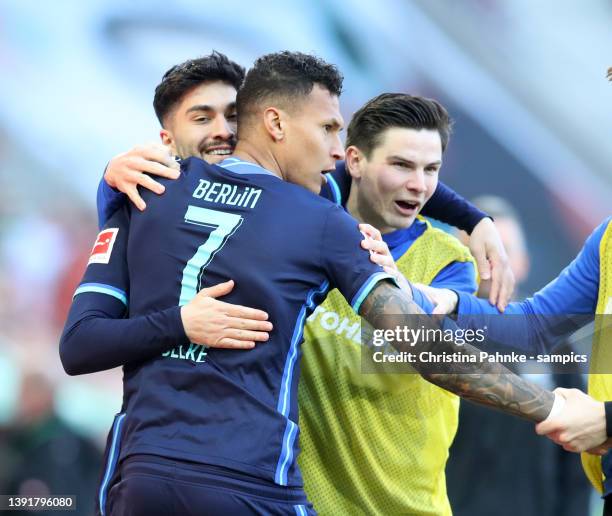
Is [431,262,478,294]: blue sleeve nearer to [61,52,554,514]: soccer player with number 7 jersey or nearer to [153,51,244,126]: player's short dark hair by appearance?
[61,52,554,514]: soccer player with number 7 jersey

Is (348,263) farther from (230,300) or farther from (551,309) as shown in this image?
(551,309)

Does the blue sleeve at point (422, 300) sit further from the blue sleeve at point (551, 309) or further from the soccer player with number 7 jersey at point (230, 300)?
the soccer player with number 7 jersey at point (230, 300)

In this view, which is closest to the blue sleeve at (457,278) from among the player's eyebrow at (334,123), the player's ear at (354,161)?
the player's ear at (354,161)

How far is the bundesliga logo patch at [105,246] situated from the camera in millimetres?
2650

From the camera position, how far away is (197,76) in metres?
3.50

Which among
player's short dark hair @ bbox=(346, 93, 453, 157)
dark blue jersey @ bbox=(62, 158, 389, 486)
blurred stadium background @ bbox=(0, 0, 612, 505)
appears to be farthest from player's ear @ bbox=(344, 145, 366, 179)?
blurred stadium background @ bbox=(0, 0, 612, 505)

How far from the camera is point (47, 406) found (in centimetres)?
550

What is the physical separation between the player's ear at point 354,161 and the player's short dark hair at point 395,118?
2cm

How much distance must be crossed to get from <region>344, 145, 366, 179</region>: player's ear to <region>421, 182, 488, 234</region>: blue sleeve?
306 mm

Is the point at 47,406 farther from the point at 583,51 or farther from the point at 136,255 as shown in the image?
the point at 583,51

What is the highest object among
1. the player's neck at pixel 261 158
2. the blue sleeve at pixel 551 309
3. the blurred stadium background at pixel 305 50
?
the blurred stadium background at pixel 305 50

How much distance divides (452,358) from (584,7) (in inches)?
166

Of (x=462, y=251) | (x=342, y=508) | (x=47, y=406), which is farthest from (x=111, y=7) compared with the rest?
(x=342, y=508)

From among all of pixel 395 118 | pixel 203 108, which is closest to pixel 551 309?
pixel 395 118
